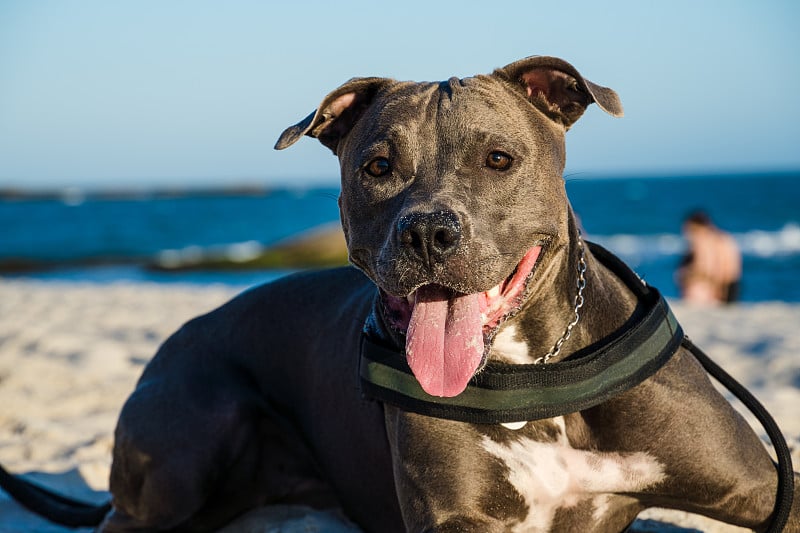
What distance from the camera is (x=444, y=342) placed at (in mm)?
2910

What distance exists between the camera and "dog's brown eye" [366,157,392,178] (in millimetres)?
3170

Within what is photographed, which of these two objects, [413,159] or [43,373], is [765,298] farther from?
[413,159]

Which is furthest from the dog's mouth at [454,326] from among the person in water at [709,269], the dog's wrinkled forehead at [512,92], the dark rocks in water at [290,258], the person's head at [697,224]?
the dark rocks in water at [290,258]

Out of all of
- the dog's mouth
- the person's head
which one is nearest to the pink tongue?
the dog's mouth

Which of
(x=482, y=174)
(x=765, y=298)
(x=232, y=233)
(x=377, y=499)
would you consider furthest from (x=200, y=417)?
(x=232, y=233)

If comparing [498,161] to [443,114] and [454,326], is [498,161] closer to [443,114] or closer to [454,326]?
[443,114]

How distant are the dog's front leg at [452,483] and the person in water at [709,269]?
9.92 meters

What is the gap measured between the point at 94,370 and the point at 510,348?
466 cm

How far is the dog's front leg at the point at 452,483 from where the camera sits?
3051 millimetres

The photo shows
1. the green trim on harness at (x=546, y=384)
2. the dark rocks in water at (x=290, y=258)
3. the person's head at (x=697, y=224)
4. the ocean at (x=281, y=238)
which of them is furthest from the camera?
the dark rocks in water at (x=290, y=258)

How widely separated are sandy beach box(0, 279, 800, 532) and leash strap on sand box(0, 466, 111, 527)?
134 millimetres

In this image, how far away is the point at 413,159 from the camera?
311 cm

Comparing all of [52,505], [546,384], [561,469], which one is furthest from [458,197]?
[52,505]

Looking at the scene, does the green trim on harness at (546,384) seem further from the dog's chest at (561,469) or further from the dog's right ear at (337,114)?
the dog's right ear at (337,114)
